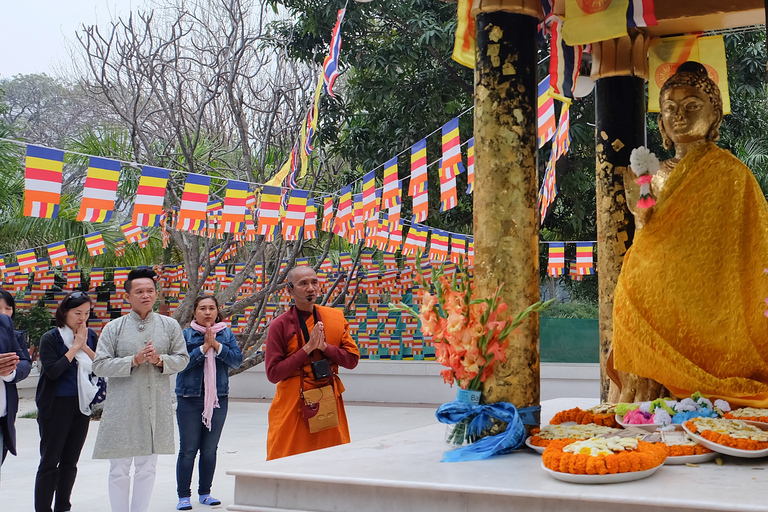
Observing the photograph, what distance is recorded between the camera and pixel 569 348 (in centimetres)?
1347

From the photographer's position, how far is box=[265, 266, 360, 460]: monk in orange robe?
191 inches

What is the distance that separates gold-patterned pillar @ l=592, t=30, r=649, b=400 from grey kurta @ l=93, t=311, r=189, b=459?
286 centimetres

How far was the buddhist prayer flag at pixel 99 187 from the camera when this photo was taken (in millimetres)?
6918

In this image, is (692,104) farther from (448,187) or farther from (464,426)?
(448,187)

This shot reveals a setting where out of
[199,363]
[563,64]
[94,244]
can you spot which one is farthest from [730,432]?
[94,244]

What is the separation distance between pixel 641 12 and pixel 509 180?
4.26 feet

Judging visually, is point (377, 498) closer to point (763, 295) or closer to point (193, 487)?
point (763, 295)

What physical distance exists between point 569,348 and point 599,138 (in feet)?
27.8

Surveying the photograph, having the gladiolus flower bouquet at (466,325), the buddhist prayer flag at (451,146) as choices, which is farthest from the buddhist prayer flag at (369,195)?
the gladiolus flower bouquet at (466,325)

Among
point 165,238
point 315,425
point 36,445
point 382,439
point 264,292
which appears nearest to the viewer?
point 382,439

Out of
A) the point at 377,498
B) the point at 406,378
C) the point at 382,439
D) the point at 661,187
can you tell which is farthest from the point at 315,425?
the point at 406,378

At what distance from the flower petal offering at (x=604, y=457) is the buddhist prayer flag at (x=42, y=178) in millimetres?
4888

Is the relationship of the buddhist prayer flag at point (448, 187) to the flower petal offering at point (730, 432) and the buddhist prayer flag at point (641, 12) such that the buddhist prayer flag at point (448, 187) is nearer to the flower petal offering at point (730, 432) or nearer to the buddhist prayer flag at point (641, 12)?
the buddhist prayer flag at point (641, 12)

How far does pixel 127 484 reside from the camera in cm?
509
